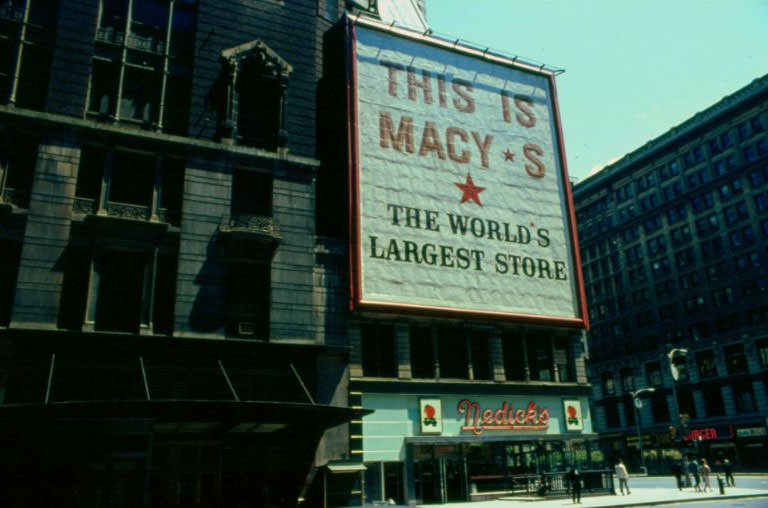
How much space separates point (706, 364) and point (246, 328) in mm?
67305

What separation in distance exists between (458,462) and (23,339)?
21126 mm

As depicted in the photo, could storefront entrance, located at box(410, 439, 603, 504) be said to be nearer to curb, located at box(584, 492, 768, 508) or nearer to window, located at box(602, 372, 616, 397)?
curb, located at box(584, 492, 768, 508)

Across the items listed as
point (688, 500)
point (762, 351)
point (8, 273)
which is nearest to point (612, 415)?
point (762, 351)

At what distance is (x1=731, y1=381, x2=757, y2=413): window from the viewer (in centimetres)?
6801

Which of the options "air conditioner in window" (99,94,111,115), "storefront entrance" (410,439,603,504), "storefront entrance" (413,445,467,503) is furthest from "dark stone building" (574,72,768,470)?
"air conditioner in window" (99,94,111,115)

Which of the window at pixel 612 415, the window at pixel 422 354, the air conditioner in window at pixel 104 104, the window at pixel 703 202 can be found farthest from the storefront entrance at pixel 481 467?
the window at pixel 612 415

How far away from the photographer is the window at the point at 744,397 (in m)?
68.0

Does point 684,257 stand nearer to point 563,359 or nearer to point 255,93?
point 563,359

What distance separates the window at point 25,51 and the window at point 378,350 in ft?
62.7

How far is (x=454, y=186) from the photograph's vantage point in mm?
36125

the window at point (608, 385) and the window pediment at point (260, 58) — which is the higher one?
the window pediment at point (260, 58)

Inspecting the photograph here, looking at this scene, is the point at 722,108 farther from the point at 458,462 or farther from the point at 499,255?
the point at 458,462

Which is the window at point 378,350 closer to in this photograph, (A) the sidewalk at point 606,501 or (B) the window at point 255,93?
(A) the sidewalk at point 606,501

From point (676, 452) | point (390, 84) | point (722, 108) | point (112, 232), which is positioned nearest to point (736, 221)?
point (722, 108)
